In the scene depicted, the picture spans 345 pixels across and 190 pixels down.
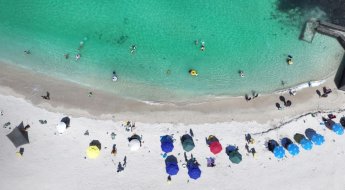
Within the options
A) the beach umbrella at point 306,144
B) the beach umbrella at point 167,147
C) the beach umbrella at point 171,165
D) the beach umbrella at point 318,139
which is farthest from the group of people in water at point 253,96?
the beach umbrella at point 171,165

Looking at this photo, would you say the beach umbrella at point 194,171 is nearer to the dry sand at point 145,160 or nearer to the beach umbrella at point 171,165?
Answer: the dry sand at point 145,160

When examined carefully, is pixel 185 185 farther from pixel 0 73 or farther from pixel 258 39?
pixel 0 73

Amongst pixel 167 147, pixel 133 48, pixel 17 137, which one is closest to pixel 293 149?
pixel 167 147

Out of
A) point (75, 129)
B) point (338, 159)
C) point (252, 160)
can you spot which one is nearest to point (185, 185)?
point (252, 160)

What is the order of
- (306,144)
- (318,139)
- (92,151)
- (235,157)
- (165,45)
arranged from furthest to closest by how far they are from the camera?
(165,45)
(318,139)
(306,144)
(235,157)
(92,151)

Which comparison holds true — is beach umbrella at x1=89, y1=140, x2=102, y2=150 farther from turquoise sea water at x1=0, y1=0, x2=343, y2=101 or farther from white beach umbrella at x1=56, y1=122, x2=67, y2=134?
turquoise sea water at x1=0, y1=0, x2=343, y2=101

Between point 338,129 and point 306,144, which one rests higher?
point 338,129

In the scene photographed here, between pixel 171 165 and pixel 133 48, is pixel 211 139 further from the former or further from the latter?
pixel 133 48
